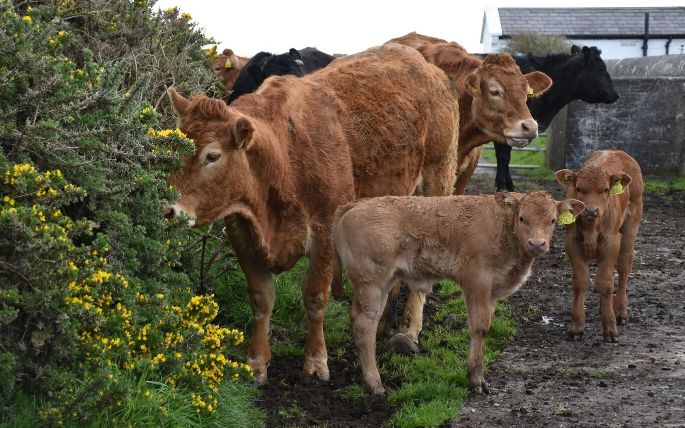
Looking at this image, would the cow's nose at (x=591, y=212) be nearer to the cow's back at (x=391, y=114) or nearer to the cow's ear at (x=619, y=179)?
the cow's ear at (x=619, y=179)

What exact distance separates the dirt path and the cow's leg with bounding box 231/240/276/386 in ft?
5.74

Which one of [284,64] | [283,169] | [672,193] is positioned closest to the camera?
[283,169]

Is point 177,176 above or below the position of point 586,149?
above

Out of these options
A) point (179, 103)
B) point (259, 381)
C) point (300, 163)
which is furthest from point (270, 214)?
point (259, 381)

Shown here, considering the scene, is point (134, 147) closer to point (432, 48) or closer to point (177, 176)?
point (177, 176)

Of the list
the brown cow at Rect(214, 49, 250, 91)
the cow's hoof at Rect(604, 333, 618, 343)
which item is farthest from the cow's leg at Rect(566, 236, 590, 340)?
the brown cow at Rect(214, 49, 250, 91)

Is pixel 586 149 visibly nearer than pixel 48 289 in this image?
No

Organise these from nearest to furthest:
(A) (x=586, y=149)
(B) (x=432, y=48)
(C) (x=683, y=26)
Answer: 1. (B) (x=432, y=48)
2. (A) (x=586, y=149)
3. (C) (x=683, y=26)

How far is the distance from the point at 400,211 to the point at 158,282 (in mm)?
2068

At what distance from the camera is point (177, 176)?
7055mm

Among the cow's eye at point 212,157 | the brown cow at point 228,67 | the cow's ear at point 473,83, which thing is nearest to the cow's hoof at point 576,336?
the cow's ear at point 473,83

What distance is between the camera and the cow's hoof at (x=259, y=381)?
7773 millimetres

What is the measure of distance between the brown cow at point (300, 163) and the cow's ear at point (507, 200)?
129 centimetres

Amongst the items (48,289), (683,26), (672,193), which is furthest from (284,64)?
(683,26)
